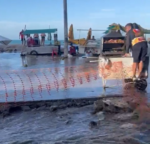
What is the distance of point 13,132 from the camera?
7523 millimetres

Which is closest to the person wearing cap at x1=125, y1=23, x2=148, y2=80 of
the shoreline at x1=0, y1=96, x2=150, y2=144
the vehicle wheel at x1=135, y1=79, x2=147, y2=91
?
the vehicle wheel at x1=135, y1=79, x2=147, y2=91

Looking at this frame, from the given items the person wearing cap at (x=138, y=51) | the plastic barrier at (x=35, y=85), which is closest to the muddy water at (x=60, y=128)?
the plastic barrier at (x=35, y=85)

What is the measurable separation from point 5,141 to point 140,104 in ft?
10.7

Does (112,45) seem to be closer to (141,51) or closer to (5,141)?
(141,51)

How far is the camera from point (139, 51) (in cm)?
1002

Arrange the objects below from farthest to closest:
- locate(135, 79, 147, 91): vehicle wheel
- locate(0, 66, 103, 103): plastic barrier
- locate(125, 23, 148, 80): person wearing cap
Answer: locate(0, 66, 103, 103): plastic barrier → locate(135, 79, 147, 91): vehicle wheel → locate(125, 23, 148, 80): person wearing cap

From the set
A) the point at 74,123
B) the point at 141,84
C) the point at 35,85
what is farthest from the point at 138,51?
the point at 35,85

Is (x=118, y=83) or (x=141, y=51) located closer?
(x=141, y=51)

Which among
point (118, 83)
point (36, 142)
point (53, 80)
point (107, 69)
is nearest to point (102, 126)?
point (36, 142)

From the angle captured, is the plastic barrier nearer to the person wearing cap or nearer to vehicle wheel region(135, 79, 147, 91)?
vehicle wheel region(135, 79, 147, 91)

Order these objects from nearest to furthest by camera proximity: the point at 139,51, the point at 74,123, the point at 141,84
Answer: the point at 74,123
the point at 139,51
the point at 141,84

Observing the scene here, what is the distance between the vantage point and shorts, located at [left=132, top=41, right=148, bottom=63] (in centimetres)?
998

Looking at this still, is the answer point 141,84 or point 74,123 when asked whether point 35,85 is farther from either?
point 74,123

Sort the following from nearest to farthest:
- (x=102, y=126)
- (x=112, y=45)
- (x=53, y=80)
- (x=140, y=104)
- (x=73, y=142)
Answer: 1. (x=73, y=142)
2. (x=102, y=126)
3. (x=140, y=104)
4. (x=53, y=80)
5. (x=112, y=45)
